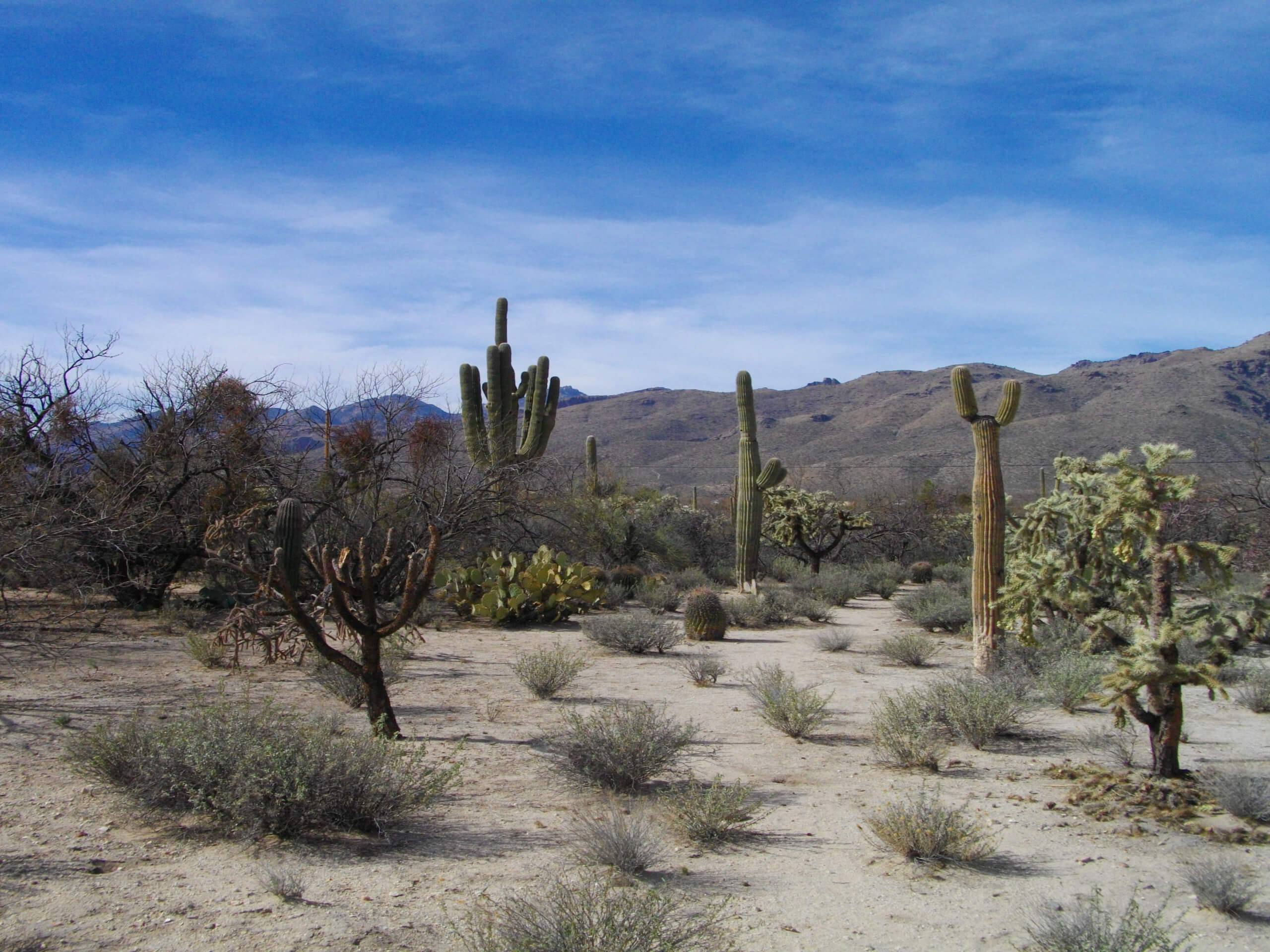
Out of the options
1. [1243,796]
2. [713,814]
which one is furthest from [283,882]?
[1243,796]

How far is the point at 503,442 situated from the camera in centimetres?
2144

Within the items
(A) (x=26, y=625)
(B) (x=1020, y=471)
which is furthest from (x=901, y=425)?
(A) (x=26, y=625)

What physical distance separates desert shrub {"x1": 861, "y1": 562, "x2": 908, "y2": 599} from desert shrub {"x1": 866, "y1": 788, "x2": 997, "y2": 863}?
55.0 feet

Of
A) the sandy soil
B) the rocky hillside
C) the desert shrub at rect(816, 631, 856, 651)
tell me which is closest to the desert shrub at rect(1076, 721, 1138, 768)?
the sandy soil

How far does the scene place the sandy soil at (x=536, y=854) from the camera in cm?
429

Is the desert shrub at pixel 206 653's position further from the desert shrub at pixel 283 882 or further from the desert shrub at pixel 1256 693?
the desert shrub at pixel 1256 693

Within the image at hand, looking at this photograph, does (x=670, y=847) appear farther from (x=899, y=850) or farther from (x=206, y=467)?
(x=206, y=467)

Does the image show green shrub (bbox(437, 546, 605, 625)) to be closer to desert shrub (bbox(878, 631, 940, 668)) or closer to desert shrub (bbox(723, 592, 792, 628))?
desert shrub (bbox(723, 592, 792, 628))

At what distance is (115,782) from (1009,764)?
248 inches

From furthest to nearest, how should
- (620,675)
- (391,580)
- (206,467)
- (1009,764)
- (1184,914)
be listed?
(206,467), (391,580), (620,675), (1009,764), (1184,914)

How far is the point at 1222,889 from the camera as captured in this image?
14.6 ft

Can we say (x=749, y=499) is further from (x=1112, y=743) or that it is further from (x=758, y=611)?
(x=1112, y=743)

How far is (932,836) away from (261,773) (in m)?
3.77

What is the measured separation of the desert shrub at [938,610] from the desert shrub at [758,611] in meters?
2.19
